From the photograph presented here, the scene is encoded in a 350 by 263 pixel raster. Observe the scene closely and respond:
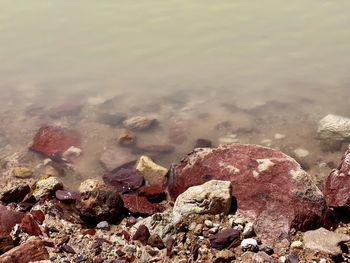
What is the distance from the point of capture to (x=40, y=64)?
9.32 meters

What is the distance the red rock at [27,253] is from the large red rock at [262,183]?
153 centimetres

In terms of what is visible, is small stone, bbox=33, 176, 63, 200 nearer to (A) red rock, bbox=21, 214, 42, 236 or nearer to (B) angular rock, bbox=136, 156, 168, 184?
(A) red rock, bbox=21, 214, 42, 236

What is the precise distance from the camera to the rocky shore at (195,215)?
3.60 meters

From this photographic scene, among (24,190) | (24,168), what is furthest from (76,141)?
(24,190)

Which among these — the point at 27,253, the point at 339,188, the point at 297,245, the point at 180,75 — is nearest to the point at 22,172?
the point at 27,253

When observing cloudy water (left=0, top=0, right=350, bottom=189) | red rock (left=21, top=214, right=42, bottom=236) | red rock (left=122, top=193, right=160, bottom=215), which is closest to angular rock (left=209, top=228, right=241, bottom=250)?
red rock (left=122, top=193, right=160, bottom=215)

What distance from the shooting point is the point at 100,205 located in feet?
13.9

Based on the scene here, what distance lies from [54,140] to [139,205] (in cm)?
A: 249

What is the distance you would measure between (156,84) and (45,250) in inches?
188

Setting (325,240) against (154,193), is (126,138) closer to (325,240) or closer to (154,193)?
(154,193)

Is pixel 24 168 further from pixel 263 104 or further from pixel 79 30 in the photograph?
pixel 79 30

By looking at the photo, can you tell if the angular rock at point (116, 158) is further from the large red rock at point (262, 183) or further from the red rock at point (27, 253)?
the red rock at point (27, 253)

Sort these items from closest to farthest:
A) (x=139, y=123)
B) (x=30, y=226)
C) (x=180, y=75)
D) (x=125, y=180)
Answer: (x=30, y=226)
(x=125, y=180)
(x=139, y=123)
(x=180, y=75)

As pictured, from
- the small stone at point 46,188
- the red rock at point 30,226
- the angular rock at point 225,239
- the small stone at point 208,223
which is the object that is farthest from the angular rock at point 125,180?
the angular rock at point 225,239
